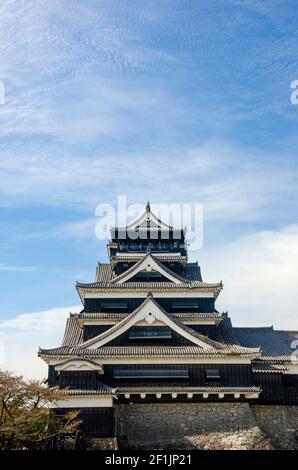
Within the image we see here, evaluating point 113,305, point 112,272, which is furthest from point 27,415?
point 112,272

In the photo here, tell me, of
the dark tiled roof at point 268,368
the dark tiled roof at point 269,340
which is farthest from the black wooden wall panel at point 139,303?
the dark tiled roof at point 268,368

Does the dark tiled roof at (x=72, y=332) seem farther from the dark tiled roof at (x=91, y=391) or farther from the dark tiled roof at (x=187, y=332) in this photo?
the dark tiled roof at (x=91, y=391)

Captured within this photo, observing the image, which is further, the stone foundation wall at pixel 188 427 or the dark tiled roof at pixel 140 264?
the dark tiled roof at pixel 140 264

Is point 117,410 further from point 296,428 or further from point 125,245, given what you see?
point 125,245

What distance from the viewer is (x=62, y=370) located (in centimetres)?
2425

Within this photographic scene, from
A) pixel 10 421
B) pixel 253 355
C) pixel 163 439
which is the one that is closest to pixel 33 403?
pixel 10 421

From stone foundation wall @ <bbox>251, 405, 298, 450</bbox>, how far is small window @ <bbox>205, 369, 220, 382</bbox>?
2.97m

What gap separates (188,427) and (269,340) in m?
8.49

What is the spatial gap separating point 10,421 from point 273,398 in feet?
47.4

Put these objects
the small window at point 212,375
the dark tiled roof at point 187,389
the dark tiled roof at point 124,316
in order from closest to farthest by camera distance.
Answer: the dark tiled roof at point 187,389, the small window at point 212,375, the dark tiled roof at point 124,316

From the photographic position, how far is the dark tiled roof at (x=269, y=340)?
2842 cm

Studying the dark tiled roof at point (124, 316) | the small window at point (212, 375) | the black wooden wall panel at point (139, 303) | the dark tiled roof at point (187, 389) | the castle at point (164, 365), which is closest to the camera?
the castle at point (164, 365)

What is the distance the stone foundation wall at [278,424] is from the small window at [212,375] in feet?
9.75
